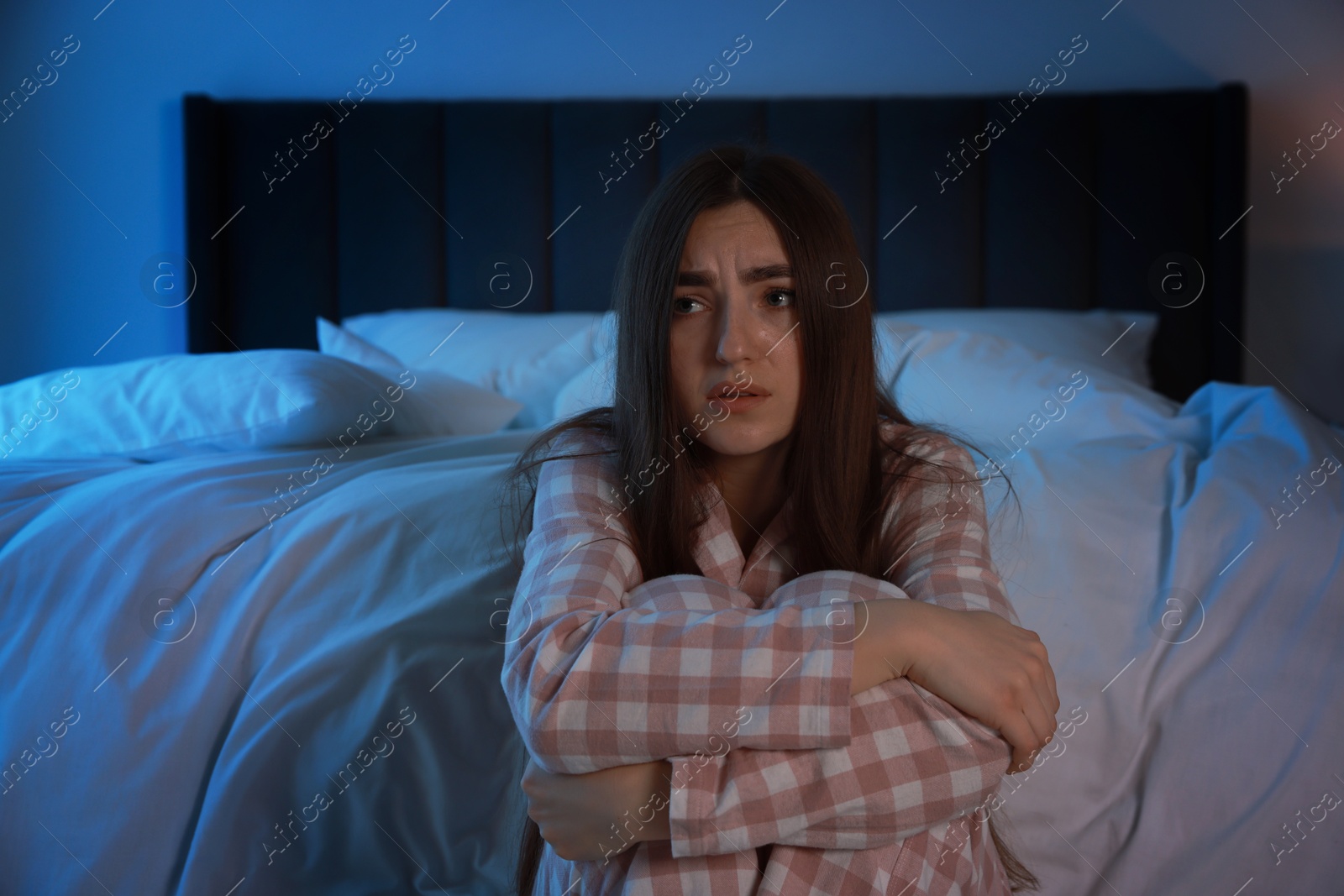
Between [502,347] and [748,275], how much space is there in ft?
4.68

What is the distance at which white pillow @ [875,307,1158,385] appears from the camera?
2.18 metres

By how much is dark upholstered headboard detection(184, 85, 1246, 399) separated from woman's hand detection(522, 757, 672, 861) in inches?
79.8

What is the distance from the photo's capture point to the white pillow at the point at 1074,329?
2176 millimetres

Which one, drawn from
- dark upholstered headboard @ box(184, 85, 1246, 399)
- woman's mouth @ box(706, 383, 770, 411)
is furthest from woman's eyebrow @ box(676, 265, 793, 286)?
dark upholstered headboard @ box(184, 85, 1246, 399)

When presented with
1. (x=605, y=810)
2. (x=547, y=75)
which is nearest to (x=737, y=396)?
(x=605, y=810)

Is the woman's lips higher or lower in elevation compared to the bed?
higher

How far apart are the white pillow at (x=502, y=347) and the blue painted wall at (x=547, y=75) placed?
0.69 metres

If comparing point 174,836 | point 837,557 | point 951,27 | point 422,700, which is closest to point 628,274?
point 837,557

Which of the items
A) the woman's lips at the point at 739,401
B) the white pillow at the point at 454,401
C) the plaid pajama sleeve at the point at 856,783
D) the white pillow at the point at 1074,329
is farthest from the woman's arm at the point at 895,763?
the white pillow at the point at 1074,329

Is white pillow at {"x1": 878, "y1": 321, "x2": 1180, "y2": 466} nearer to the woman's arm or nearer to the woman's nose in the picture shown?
the woman's nose

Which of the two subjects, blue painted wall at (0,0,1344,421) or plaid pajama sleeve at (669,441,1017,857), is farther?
blue painted wall at (0,0,1344,421)

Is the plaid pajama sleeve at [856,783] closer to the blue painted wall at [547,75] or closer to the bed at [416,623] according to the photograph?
the bed at [416,623]

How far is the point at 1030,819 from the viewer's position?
997 millimetres

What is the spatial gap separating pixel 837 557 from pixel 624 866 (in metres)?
0.35
